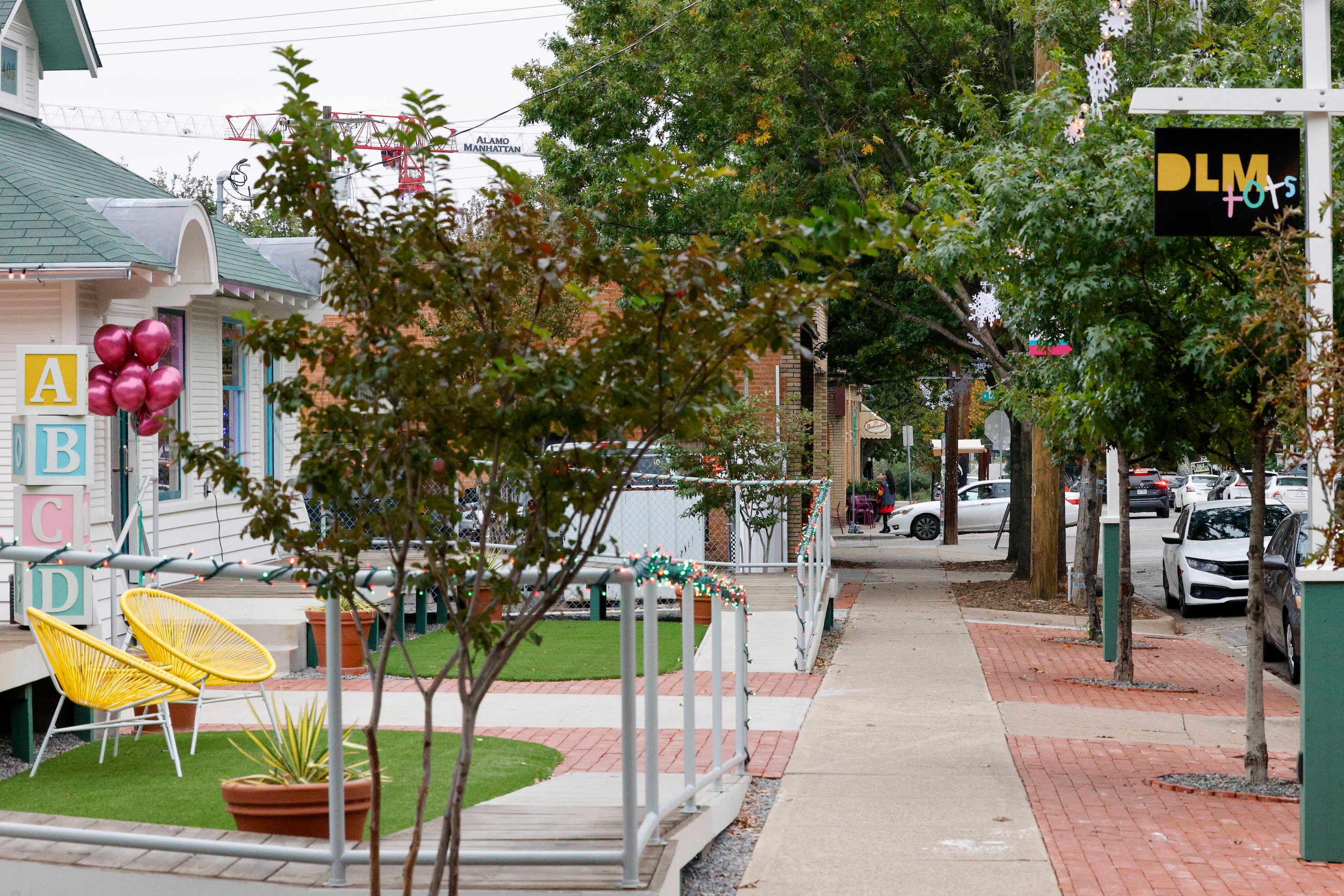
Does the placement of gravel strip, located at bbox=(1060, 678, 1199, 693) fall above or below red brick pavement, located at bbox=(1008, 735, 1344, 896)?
below

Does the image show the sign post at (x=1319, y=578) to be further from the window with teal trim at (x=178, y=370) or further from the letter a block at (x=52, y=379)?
the window with teal trim at (x=178, y=370)

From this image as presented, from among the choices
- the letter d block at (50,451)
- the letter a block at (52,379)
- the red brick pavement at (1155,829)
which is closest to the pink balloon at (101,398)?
the letter a block at (52,379)

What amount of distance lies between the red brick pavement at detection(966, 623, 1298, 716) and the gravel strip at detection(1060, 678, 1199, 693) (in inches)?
3.2

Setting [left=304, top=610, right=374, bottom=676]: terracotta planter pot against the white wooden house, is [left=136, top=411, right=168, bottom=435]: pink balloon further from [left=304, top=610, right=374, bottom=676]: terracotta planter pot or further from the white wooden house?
[left=304, top=610, right=374, bottom=676]: terracotta planter pot

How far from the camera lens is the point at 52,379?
877 centimetres

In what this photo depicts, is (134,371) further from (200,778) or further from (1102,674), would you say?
(1102,674)

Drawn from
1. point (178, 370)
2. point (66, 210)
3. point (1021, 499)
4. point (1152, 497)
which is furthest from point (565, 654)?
point (1152, 497)

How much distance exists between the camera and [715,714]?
21.3 feet

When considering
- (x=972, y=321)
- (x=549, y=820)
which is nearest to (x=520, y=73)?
(x=972, y=321)

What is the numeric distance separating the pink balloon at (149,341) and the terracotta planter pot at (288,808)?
608cm

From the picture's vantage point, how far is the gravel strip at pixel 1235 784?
7.50 metres

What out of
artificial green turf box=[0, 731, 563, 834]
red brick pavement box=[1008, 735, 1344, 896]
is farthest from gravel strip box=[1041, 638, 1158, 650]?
artificial green turf box=[0, 731, 563, 834]

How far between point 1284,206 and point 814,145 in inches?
461

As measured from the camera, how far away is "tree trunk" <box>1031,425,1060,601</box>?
57.8ft
